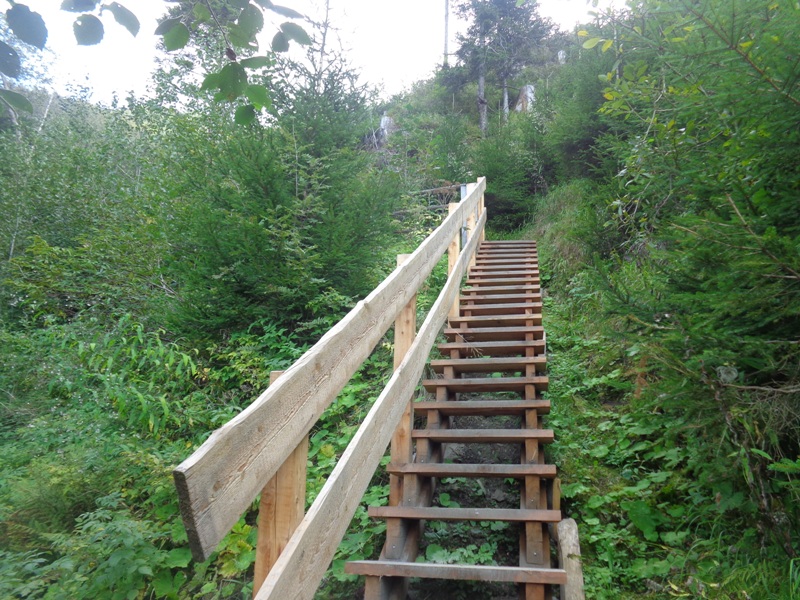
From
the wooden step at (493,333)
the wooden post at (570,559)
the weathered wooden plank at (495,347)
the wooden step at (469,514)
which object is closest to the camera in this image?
the wooden post at (570,559)

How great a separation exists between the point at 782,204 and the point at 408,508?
2.45 m

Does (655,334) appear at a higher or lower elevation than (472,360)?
higher

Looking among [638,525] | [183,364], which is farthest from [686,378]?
[183,364]

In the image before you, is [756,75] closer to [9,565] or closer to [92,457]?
[9,565]

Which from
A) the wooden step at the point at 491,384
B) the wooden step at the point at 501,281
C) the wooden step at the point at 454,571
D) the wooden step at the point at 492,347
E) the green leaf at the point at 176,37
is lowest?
the wooden step at the point at 454,571

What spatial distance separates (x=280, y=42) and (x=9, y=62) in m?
0.74

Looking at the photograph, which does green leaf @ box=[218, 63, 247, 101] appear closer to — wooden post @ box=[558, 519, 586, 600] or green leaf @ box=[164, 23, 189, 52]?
green leaf @ box=[164, 23, 189, 52]

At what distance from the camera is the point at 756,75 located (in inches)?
81.0

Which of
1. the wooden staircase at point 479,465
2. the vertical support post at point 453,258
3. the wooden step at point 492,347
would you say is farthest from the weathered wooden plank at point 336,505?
the vertical support post at point 453,258

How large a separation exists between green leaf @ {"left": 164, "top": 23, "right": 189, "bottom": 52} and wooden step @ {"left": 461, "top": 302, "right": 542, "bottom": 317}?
4493 mm

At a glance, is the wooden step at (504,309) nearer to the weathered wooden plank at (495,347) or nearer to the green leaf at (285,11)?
the weathered wooden plank at (495,347)

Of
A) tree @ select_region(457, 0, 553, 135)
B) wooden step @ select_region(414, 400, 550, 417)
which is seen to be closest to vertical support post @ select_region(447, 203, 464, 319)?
wooden step @ select_region(414, 400, 550, 417)

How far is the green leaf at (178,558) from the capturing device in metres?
3.20

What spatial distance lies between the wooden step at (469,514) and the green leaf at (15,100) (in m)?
2.62
